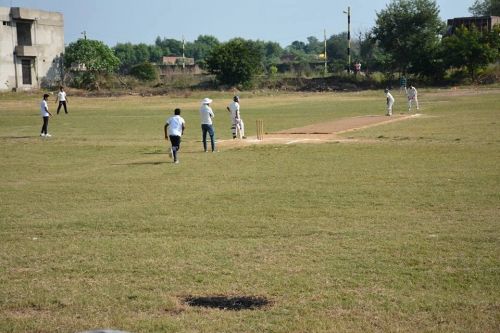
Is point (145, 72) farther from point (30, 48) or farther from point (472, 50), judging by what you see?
point (472, 50)

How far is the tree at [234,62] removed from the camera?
7975 cm

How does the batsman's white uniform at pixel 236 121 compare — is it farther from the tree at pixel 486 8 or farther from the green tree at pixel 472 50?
the tree at pixel 486 8

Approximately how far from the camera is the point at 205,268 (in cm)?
887

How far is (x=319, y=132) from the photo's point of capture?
29.8 meters

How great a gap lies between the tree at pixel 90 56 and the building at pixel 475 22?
4475 cm

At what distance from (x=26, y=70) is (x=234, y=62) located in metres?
23.5

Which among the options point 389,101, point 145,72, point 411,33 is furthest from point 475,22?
point 389,101

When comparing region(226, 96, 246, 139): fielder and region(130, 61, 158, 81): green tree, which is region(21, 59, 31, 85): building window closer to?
region(130, 61, 158, 81): green tree

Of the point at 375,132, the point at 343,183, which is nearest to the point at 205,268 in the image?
the point at 343,183


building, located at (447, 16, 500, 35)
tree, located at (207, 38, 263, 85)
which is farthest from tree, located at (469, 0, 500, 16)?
tree, located at (207, 38, 263, 85)

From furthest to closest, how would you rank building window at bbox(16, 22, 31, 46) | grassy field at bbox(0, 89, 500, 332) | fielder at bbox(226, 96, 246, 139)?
building window at bbox(16, 22, 31, 46) < fielder at bbox(226, 96, 246, 139) < grassy field at bbox(0, 89, 500, 332)

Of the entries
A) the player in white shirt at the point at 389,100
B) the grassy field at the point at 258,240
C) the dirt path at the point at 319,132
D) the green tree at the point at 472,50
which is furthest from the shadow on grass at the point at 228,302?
the green tree at the point at 472,50

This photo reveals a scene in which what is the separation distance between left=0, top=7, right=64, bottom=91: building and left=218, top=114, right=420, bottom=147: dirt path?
1946 inches

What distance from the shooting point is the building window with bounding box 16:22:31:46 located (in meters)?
77.9
